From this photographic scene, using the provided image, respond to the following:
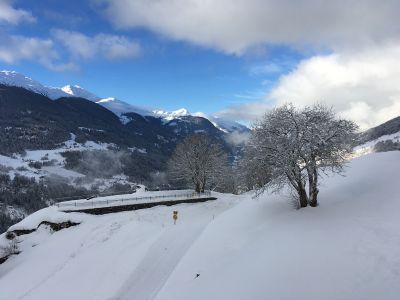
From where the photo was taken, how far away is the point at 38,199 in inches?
6949

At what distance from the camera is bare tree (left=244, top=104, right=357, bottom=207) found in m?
28.1

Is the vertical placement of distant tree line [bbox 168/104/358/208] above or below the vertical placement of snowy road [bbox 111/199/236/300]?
above

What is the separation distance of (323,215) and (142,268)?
45.5 feet

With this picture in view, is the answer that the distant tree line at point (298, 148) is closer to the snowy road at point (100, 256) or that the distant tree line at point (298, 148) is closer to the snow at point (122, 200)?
the snowy road at point (100, 256)

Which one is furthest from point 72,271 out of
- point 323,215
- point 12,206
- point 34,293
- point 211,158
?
point 12,206

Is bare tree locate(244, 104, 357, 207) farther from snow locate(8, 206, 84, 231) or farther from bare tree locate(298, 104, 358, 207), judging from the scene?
snow locate(8, 206, 84, 231)

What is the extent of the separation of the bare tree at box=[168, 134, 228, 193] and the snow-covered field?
23960 millimetres

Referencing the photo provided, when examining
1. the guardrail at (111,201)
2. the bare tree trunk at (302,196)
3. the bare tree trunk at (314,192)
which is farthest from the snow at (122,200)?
the bare tree trunk at (314,192)

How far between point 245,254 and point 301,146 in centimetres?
949

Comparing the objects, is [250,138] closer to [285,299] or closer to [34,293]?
[285,299]

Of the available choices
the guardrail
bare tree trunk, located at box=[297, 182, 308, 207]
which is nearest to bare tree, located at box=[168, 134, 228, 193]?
the guardrail

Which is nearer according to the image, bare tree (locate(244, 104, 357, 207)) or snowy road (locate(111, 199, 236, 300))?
snowy road (locate(111, 199, 236, 300))

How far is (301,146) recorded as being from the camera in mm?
28125

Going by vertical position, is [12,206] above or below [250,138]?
below
